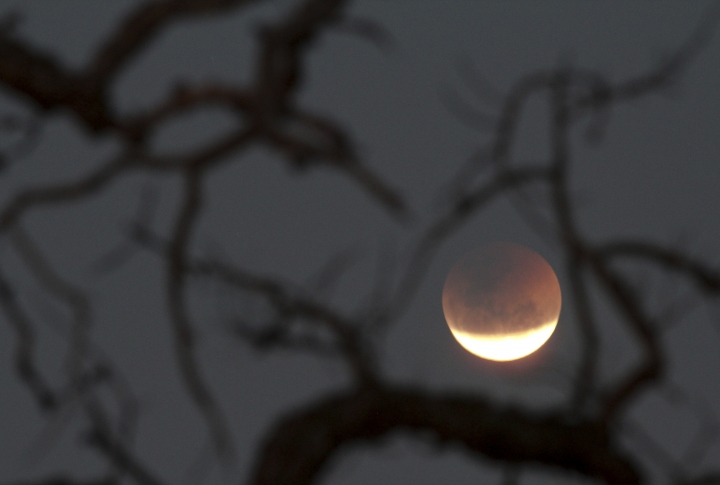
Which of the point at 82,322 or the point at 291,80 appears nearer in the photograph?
the point at 291,80

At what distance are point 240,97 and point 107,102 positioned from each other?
1.88 feet

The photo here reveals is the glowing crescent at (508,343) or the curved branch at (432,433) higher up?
the glowing crescent at (508,343)

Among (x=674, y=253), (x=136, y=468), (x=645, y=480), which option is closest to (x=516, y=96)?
(x=674, y=253)

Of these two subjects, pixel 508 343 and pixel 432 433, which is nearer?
pixel 432 433

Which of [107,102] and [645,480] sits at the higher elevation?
[107,102]

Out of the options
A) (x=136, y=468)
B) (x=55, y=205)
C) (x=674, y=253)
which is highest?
(x=674, y=253)

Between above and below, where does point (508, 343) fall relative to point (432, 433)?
above

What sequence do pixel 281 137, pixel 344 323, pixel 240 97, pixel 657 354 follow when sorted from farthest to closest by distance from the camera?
pixel 344 323 < pixel 657 354 < pixel 240 97 < pixel 281 137

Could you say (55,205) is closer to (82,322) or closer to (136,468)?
(82,322)

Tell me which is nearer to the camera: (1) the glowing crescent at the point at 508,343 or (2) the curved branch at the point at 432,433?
(2) the curved branch at the point at 432,433

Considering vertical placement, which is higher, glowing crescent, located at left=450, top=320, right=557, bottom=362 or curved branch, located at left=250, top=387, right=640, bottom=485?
glowing crescent, located at left=450, top=320, right=557, bottom=362

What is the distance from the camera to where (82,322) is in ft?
11.4

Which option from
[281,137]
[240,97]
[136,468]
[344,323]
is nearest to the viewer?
[136,468]

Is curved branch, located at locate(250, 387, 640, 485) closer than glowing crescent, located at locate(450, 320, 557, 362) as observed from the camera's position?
Yes
